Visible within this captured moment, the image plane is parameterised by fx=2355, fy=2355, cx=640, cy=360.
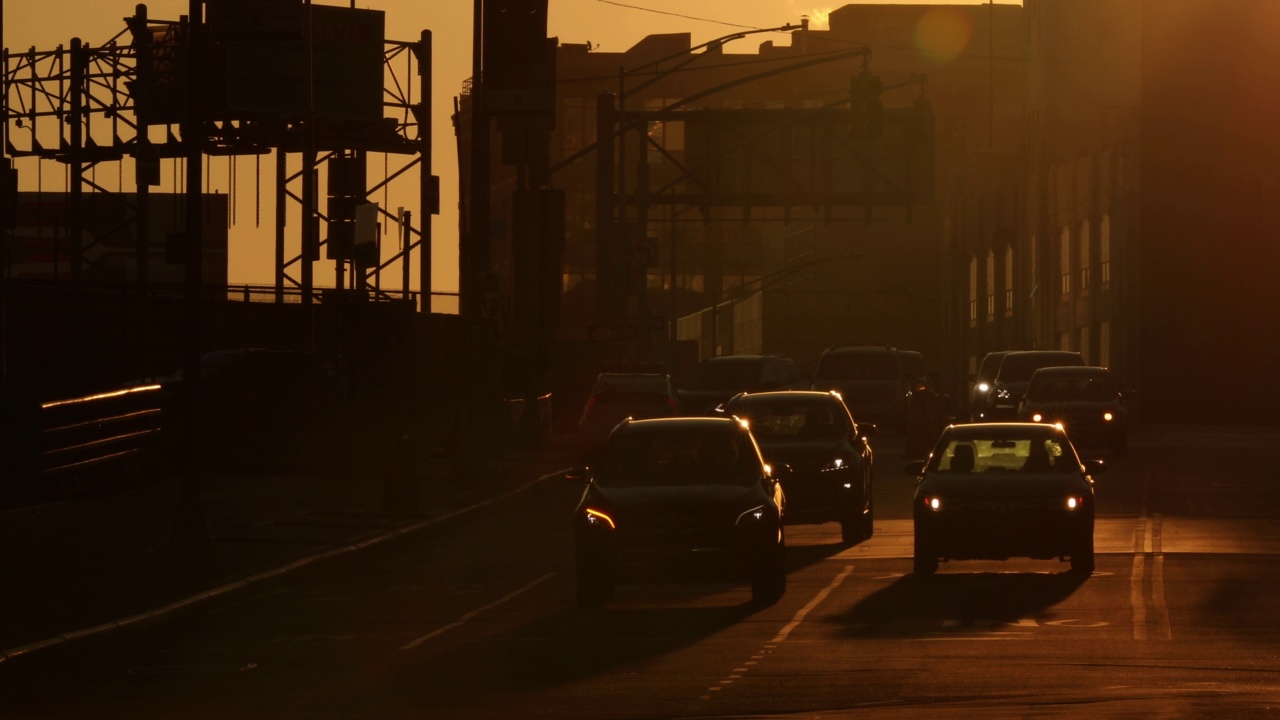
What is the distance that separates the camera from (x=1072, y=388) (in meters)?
44.0

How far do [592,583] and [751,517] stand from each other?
4.47 feet

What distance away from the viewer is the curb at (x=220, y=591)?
53.3 ft

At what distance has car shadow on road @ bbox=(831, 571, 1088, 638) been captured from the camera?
682 inches

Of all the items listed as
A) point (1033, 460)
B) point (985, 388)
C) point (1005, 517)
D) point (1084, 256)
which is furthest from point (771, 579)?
point (1084, 256)

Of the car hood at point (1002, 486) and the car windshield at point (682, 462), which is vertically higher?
the car windshield at point (682, 462)

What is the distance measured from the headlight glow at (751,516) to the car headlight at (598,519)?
39.1 inches

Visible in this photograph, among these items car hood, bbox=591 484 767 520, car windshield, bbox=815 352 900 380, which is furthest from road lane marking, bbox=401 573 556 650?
car windshield, bbox=815 352 900 380

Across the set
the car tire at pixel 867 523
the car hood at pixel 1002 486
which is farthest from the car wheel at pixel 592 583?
the car tire at pixel 867 523

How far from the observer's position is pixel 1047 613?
59.3 ft

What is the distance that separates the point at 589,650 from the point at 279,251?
47.9 metres

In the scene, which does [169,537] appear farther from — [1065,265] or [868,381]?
[1065,265]

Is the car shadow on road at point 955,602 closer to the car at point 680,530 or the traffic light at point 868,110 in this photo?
the car at point 680,530

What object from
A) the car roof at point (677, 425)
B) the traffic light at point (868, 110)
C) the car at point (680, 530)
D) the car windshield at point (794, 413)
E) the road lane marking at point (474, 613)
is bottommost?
the road lane marking at point (474, 613)

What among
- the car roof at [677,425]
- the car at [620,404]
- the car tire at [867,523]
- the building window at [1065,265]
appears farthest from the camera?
the building window at [1065,265]
